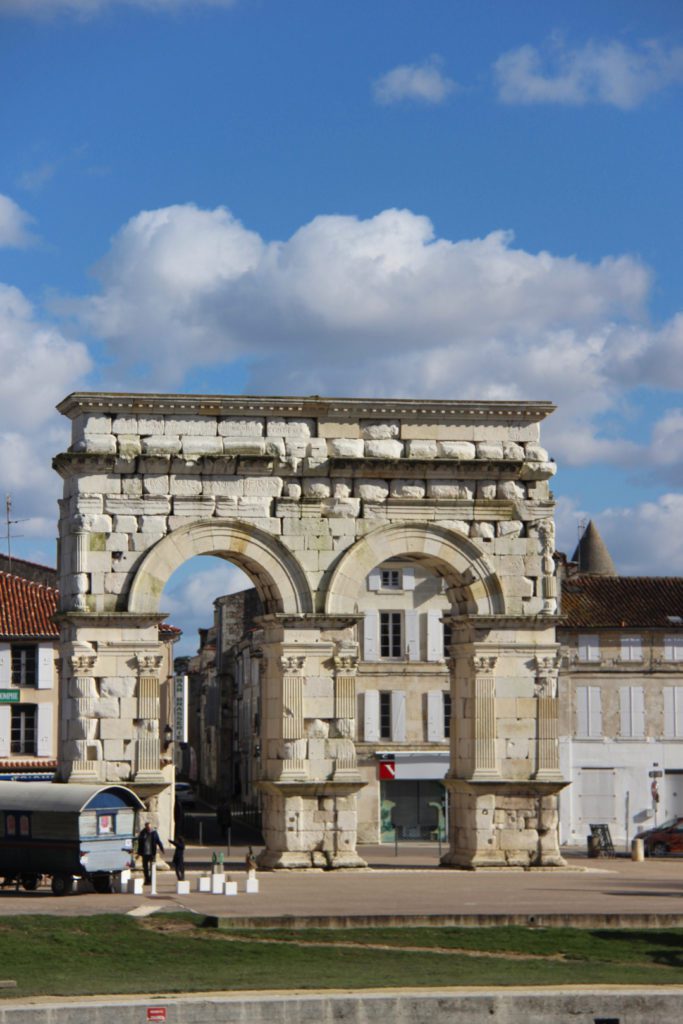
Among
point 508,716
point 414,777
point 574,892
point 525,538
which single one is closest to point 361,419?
point 525,538

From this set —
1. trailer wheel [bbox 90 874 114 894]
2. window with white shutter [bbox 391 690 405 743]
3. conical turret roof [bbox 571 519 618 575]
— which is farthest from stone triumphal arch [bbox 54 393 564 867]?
conical turret roof [bbox 571 519 618 575]

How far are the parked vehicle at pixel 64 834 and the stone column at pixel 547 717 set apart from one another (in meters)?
9.06

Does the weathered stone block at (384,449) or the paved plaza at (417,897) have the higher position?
the weathered stone block at (384,449)

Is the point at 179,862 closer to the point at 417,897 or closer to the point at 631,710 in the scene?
the point at 417,897

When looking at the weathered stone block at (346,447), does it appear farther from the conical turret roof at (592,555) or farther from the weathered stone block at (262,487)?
the conical turret roof at (592,555)

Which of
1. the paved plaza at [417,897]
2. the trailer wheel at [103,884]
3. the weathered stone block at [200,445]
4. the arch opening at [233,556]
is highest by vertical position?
the weathered stone block at [200,445]

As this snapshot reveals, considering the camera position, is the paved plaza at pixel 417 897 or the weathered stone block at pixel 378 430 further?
the weathered stone block at pixel 378 430

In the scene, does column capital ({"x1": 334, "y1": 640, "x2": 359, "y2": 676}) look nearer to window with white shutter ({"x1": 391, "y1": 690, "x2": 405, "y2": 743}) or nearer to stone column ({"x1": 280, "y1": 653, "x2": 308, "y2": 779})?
stone column ({"x1": 280, "y1": 653, "x2": 308, "y2": 779})

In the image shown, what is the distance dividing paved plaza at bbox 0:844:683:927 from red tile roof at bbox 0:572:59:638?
16968 millimetres

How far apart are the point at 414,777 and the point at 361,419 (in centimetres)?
2271

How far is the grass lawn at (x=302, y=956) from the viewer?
83.6ft

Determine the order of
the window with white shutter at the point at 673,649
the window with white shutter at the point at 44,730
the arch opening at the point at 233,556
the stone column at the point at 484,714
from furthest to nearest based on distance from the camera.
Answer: the window with white shutter at the point at 673,649 → the window with white shutter at the point at 44,730 → the stone column at the point at 484,714 → the arch opening at the point at 233,556

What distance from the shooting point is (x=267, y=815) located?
4000 cm

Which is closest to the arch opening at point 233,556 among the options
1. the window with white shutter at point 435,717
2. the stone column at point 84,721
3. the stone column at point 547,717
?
the stone column at point 84,721
